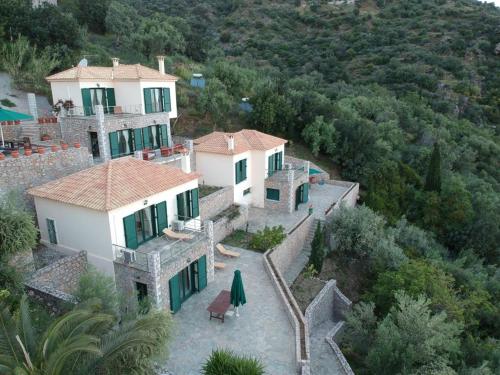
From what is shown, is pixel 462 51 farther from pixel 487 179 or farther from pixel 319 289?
pixel 319 289

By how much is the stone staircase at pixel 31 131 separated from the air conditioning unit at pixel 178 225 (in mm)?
11627

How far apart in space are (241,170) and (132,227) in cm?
1187

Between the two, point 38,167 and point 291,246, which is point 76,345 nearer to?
point 38,167

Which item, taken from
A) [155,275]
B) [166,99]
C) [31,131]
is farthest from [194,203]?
[31,131]

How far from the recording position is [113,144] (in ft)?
75.2

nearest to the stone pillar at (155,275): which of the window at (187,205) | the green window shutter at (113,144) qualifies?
the window at (187,205)

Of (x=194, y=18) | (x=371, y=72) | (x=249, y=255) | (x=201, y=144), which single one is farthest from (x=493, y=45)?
(x=249, y=255)

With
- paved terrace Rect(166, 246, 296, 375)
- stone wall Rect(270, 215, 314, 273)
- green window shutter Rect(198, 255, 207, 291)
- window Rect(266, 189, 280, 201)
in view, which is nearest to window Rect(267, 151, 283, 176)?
window Rect(266, 189, 280, 201)

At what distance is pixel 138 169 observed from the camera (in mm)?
17516

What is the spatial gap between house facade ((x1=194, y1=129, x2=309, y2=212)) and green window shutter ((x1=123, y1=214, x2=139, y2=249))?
1036cm

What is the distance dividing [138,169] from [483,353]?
727 inches

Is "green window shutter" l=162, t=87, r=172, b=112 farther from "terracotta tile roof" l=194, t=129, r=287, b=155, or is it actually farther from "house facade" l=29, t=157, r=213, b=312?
"house facade" l=29, t=157, r=213, b=312

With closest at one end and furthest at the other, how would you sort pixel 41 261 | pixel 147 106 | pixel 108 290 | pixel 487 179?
pixel 108 290, pixel 41 261, pixel 147 106, pixel 487 179

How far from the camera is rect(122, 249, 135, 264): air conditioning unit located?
46.9ft
